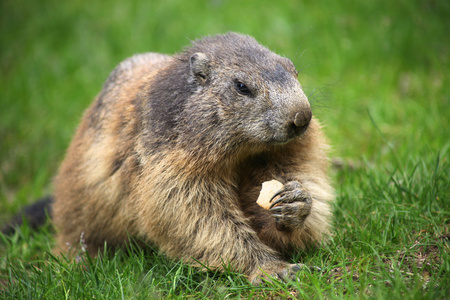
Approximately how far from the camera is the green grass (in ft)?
12.3

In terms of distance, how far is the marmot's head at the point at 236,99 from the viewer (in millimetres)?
3688

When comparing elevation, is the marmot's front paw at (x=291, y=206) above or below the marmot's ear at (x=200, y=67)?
below

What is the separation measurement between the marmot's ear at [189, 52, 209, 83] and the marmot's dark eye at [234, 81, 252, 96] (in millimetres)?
317

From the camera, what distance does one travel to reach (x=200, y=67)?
4.02 m

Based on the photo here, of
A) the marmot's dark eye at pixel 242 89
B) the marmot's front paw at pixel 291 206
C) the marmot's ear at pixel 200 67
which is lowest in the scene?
the marmot's front paw at pixel 291 206

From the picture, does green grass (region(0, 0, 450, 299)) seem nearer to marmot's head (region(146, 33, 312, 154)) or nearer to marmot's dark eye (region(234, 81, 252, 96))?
marmot's head (region(146, 33, 312, 154))

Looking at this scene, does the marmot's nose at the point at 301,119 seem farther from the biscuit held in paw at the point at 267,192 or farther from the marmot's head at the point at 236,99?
the biscuit held in paw at the point at 267,192

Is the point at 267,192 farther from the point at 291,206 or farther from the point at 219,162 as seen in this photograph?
the point at 219,162

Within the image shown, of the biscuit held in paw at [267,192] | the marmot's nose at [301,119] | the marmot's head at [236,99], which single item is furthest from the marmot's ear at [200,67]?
the biscuit held in paw at [267,192]

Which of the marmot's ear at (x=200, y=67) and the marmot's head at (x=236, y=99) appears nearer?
the marmot's head at (x=236, y=99)

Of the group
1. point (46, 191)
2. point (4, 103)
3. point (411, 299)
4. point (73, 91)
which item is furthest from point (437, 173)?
point (4, 103)

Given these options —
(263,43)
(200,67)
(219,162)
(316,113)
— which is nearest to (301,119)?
(219,162)

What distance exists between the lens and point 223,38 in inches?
171

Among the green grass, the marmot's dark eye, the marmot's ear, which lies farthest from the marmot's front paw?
the marmot's ear
